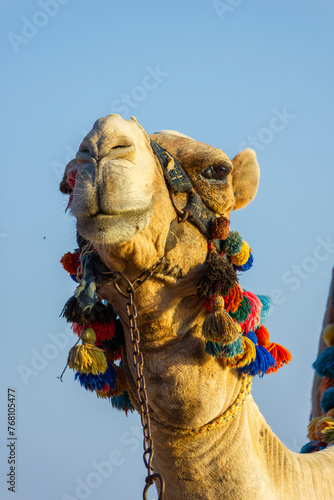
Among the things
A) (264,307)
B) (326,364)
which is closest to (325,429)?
(326,364)

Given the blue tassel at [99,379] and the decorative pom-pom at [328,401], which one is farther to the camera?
the decorative pom-pom at [328,401]

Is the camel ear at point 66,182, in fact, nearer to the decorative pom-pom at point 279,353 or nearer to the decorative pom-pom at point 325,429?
the decorative pom-pom at point 279,353

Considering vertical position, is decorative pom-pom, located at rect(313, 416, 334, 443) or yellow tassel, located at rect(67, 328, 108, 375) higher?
yellow tassel, located at rect(67, 328, 108, 375)

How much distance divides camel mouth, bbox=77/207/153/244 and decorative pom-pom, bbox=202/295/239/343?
0.63 metres

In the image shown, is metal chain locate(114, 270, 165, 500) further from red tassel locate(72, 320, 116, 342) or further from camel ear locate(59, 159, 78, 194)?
camel ear locate(59, 159, 78, 194)

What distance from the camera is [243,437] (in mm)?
4043

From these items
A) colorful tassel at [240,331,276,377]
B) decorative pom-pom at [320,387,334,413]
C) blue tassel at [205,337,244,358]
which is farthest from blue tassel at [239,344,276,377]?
decorative pom-pom at [320,387,334,413]

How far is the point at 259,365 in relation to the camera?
411cm

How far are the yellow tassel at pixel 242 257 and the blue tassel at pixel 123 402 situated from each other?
3.17ft

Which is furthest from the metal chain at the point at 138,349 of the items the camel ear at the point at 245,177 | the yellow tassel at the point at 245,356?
the camel ear at the point at 245,177

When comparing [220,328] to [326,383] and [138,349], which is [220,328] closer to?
[138,349]

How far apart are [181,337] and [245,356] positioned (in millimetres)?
363

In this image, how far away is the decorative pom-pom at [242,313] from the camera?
13.4ft

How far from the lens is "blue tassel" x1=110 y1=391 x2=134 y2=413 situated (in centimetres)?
436
